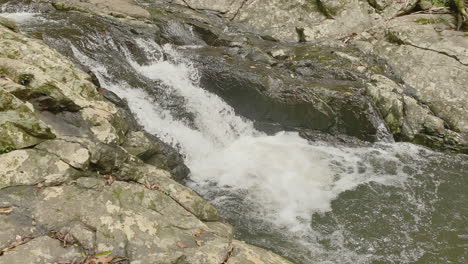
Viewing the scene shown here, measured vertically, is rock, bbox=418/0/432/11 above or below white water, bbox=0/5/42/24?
above

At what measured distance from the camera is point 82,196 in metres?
4.11

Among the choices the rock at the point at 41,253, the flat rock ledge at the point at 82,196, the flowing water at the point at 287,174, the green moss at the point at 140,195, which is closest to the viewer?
the rock at the point at 41,253

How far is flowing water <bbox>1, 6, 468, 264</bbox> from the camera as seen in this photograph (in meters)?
5.88

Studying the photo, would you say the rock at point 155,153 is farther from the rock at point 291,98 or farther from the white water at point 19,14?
the white water at point 19,14

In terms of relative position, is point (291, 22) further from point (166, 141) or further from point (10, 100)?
point (10, 100)

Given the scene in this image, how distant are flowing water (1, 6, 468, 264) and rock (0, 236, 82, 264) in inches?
119

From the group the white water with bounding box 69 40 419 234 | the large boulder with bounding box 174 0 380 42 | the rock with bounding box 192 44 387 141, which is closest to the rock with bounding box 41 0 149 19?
the white water with bounding box 69 40 419 234

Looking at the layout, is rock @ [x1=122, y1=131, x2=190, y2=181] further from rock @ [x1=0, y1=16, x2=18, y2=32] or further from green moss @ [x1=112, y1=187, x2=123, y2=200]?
rock @ [x1=0, y1=16, x2=18, y2=32]

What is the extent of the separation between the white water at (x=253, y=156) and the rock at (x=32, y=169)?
3.28m

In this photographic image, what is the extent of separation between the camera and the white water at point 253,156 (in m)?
6.99

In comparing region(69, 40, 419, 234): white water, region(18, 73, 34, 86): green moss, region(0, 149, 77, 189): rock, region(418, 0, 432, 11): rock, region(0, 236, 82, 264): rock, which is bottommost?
region(69, 40, 419, 234): white water

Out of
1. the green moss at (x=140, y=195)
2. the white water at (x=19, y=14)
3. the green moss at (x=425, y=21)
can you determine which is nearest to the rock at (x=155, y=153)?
the green moss at (x=140, y=195)

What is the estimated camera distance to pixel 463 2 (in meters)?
11.6

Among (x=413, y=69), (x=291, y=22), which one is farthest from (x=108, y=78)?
(x=413, y=69)
